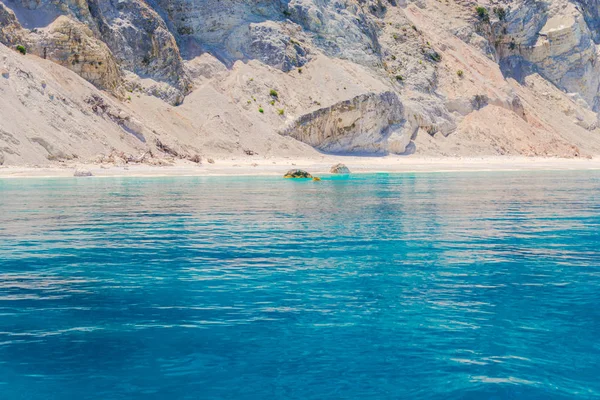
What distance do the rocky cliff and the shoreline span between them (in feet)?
6.95

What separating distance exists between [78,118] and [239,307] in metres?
47.8

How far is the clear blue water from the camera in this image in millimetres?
7305

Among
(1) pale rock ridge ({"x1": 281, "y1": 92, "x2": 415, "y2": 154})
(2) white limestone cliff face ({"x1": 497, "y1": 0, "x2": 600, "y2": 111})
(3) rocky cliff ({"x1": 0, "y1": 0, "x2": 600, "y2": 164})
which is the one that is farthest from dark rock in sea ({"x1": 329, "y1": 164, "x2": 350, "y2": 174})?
(2) white limestone cliff face ({"x1": 497, "y1": 0, "x2": 600, "y2": 111})

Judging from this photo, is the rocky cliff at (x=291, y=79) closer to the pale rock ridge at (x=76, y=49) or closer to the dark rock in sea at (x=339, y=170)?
the pale rock ridge at (x=76, y=49)

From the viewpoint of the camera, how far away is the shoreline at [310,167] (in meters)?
46.8

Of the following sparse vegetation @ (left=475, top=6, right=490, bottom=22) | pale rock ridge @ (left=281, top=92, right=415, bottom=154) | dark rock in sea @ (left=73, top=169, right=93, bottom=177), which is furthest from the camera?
sparse vegetation @ (left=475, top=6, right=490, bottom=22)

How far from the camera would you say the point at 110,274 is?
1282cm

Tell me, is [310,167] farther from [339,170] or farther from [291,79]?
[291,79]

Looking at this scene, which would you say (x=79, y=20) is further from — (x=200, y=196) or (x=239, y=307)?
(x=239, y=307)

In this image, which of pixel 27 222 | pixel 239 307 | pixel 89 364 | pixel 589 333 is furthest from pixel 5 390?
pixel 27 222

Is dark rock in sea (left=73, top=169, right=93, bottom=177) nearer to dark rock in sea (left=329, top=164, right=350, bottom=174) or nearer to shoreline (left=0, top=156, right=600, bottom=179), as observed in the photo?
shoreline (left=0, top=156, right=600, bottom=179)

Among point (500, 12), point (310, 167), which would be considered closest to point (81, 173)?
point (310, 167)

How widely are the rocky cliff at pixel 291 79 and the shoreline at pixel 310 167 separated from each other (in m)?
2.12

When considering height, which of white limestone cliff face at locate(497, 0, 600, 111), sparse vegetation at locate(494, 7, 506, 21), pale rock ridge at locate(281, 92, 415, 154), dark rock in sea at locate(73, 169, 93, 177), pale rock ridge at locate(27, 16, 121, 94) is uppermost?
sparse vegetation at locate(494, 7, 506, 21)
